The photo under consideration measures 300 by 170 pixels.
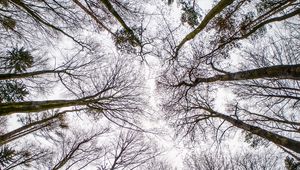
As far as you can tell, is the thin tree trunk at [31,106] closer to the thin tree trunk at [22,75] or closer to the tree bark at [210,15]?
the thin tree trunk at [22,75]

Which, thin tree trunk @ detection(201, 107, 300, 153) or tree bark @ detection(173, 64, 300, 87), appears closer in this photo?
tree bark @ detection(173, 64, 300, 87)

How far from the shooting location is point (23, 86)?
8531 millimetres

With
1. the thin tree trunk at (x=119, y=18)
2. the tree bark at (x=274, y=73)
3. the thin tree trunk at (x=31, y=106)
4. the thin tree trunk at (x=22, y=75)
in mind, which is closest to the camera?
the tree bark at (x=274, y=73)

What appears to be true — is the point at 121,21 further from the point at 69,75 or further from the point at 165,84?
the point at 165,84

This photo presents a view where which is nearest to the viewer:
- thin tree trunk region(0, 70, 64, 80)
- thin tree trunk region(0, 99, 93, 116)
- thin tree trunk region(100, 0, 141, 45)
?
thin tree trunk region(0, 99, 93, 116)

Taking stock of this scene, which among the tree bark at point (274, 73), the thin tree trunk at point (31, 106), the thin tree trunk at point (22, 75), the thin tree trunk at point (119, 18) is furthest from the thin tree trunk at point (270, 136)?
the thin tree trunk at point (22, 75)

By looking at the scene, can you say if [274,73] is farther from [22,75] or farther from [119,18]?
[22,75]

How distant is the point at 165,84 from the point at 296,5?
603cm

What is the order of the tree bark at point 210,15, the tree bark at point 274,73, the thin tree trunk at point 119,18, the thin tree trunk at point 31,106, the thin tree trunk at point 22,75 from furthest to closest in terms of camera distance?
the thin tree trunk at point 119,18 < the thin tree trunk at point 22,75 < the tree bark at point 210,15 < the thin tree trunk at point 31,106 < the tree bark at point 274,73

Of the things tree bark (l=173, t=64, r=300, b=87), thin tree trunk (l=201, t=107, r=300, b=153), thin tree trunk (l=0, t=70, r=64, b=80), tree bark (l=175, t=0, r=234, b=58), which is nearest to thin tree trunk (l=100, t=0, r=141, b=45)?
tree bark (l=175, t=0, r=234, b=58)

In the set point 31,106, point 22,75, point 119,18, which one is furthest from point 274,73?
point 22,75

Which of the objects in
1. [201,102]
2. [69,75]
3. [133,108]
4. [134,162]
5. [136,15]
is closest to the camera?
[136,15]

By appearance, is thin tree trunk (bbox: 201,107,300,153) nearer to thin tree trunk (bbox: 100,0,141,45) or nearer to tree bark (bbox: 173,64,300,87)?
tree bark (bbox: 173,64,300,87)

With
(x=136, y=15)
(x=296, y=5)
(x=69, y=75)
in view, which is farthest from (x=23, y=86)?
(x=296, y=5)
